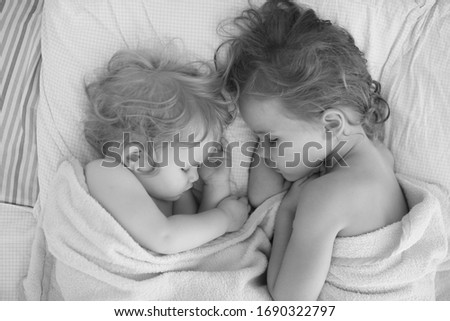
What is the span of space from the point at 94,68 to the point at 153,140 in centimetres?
25

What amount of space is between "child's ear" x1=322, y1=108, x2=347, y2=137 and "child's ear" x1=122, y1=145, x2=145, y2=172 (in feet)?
1.33

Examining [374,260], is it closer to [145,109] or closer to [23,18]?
[145,109]

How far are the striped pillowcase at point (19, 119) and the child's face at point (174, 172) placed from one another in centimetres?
29

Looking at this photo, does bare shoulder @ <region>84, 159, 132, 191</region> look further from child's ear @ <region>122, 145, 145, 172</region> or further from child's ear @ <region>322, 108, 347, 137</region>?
child's ear @ <region>322, 108, 347, 137</region>

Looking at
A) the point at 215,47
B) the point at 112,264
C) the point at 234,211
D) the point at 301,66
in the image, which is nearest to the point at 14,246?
the point at 112,264

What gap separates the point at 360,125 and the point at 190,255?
0.48 m

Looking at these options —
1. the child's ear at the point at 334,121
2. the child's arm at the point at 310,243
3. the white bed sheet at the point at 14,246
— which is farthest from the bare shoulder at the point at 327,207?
the white bed sheet at the point at 14,246

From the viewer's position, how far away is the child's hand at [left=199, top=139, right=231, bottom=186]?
1.35 meters

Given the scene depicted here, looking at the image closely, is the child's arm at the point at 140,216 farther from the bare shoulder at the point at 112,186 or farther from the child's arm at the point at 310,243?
the child's arm at the point at 310,243

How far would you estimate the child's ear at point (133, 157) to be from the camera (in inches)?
48.1

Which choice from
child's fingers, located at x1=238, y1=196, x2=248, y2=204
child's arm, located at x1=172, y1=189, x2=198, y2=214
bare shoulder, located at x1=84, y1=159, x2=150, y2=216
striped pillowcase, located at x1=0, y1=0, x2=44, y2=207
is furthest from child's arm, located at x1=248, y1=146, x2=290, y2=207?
striped pillowcase, located at x1=0, y1=0, x2=44, y2=207

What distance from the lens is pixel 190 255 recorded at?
124 centimetres

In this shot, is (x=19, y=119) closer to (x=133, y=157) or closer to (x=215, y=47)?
(x=133, y=157)

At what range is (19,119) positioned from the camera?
1.32 m
